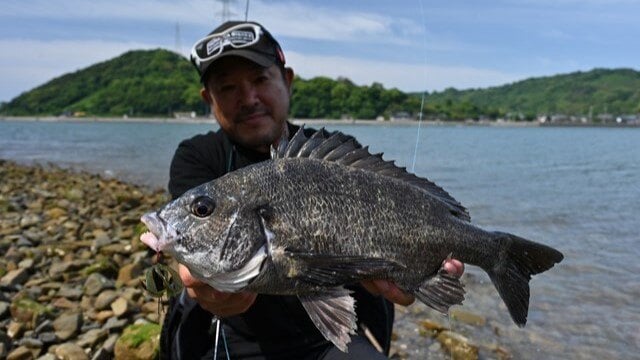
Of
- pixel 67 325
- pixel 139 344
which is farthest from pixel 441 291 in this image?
pixel 67 325

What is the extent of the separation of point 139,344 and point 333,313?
312cm

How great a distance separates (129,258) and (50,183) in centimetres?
1312

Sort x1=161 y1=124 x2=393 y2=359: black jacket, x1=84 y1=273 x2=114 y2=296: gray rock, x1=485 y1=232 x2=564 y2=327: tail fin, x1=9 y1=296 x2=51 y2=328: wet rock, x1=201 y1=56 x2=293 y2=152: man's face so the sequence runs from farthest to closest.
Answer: x1=84 y1=273 x2=114 y2=296: gray rock < x1=9 y1=296 x2=51 y2=328: wet rock < x1=201 y1=56 x2=293 y2=152: man's face < x1=161 y1=124 x2=393 y2=359: black jacket < x1=485 y1=232 x2=564 y2=327: tail fin

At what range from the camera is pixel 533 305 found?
792 centimetres

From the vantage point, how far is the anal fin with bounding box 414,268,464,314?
115 inches

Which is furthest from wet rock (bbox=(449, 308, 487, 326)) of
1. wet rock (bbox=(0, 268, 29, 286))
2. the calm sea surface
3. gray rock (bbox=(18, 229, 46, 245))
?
gray rock (bbox=(18, 229, 46, 245))

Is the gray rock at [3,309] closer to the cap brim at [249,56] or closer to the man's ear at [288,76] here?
the cap brim at [249,56]

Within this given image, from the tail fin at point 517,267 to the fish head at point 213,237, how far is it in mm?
1420

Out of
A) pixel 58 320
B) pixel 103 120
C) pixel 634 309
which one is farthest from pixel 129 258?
pixel 103 120

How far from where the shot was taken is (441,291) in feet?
9.61

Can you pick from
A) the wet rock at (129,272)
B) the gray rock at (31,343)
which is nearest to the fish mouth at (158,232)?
the gray rock at (31,343)

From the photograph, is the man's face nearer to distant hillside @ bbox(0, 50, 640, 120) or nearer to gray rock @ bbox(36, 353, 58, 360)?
gray rock @ bbox(36, 353, 58, 360)

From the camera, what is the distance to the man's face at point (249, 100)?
393 centimetres

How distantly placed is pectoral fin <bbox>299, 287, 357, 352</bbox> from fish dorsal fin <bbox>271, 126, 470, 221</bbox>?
27.1 inches
